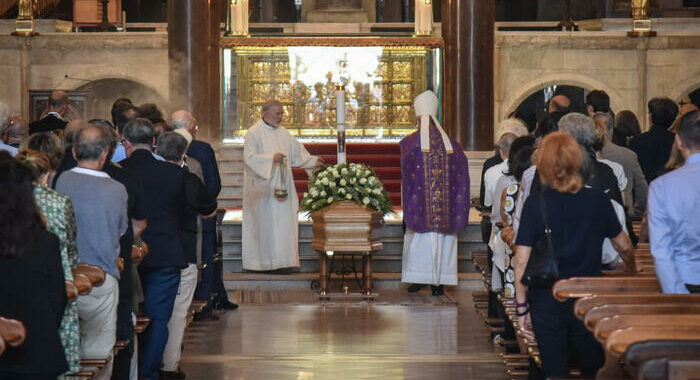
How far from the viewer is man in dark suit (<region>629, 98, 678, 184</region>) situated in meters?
11.0

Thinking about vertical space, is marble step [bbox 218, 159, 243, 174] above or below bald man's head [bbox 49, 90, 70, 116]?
below

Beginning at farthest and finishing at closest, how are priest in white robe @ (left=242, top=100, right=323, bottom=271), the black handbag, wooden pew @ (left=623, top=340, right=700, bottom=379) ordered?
1. priest in white robe @ (left=242, top=100, right=323, bottom=271)
2. the black handbag
3. wooden pew @ (left=623, top=340, right=700, bottom=379)

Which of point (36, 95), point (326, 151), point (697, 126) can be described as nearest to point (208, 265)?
point (36, 95)

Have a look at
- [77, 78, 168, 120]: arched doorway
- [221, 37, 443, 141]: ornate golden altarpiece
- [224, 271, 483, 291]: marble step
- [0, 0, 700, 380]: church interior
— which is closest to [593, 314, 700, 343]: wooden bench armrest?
[0, 0, 700, 380]: church interior

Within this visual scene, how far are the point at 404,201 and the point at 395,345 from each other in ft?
9.26

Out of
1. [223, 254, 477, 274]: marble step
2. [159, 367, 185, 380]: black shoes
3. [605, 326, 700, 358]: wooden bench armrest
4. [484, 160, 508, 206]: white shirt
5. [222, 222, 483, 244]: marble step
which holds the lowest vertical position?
A: [159, 367, 185, 380]: black shoes

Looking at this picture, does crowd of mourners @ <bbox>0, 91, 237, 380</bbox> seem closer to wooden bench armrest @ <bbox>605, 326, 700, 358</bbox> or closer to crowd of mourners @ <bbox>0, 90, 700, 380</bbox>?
crowd of mourners @ <bbox>0, 90, 700, 380</bbox>

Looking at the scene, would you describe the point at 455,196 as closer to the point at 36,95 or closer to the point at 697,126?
the point at 36,95

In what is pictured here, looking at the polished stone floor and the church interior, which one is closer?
the church interior

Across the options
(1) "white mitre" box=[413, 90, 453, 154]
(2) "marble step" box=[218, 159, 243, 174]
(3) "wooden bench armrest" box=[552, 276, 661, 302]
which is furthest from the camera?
(2) "marble step" box=[218, 159, 243, 174]

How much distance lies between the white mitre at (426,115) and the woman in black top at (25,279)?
765 centimetres

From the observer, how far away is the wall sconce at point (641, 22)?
20625 millimetres

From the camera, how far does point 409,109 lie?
1973 centimetres

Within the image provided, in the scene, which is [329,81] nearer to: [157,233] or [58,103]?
[58,103]
